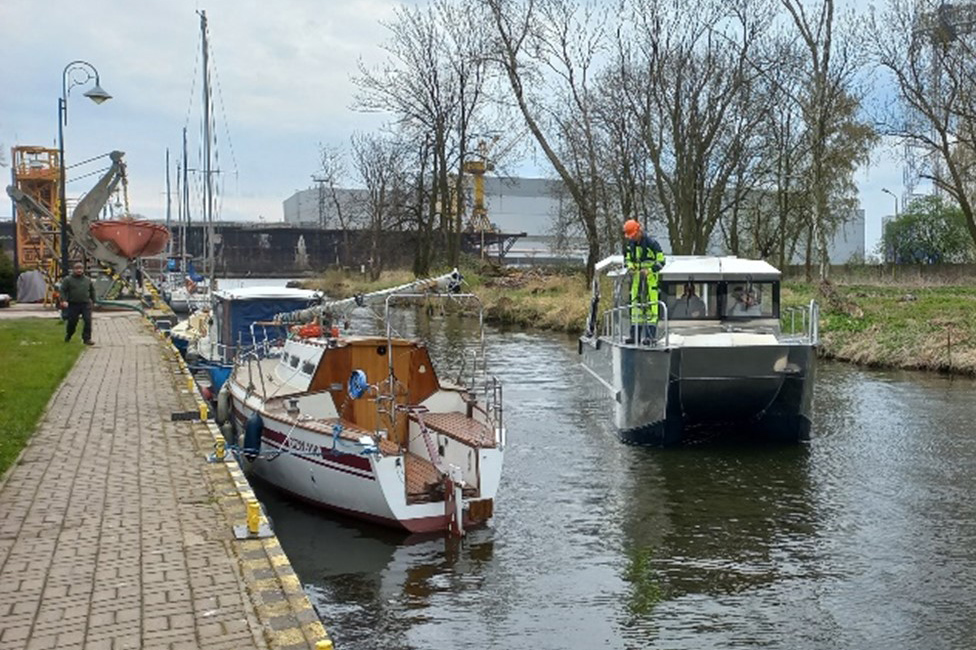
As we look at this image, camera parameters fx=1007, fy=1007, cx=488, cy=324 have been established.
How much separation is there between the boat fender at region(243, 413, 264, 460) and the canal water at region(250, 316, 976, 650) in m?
0.67

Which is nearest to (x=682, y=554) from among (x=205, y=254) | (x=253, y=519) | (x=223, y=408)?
(x=253, y=519)

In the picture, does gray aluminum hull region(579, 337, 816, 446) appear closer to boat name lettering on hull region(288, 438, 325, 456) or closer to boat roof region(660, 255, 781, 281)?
boat roof region(660, 255, 781, 281)

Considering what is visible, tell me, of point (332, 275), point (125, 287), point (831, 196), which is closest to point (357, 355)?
point (125, 287)

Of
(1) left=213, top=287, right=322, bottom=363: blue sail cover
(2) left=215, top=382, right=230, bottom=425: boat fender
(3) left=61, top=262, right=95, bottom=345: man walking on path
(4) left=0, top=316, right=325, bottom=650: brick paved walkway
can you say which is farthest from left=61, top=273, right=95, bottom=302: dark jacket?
(4) left=0, top=316, right=325, bottom=650: brick paved walkway

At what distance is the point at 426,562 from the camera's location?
11.2m

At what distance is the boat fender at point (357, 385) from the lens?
13154 millimetres

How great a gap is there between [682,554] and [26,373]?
12.5 meters

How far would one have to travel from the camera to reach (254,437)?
14273mm

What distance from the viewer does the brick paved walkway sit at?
21.6 feet

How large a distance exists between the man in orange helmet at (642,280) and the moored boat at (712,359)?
0.22 m

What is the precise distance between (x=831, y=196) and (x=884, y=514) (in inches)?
1595

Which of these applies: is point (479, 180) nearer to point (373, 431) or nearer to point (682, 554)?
point (373, 431)

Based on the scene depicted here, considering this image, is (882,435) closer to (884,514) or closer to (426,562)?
(884,514)

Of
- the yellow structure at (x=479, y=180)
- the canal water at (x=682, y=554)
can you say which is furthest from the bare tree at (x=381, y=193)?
the canal water at (x=682, y=554)
